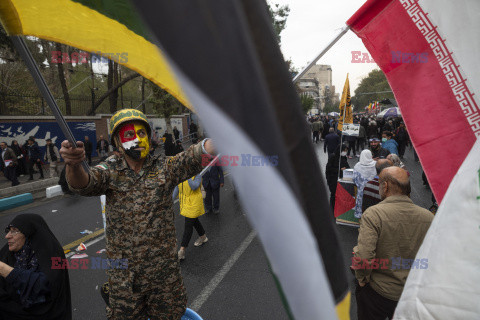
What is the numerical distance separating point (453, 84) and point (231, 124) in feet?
4.89

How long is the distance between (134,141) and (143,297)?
1.09 metres

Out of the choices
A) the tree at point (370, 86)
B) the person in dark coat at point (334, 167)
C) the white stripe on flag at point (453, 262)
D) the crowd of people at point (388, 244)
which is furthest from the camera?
the tree at point (370, 86)

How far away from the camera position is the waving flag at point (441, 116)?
78 centimetres

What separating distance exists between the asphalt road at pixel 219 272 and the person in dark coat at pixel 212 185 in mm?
297

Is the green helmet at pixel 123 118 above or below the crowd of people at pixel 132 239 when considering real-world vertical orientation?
above

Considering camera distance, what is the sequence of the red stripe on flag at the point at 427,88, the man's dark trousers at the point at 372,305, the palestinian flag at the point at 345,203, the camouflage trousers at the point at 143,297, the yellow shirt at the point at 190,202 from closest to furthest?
1. the red stripe on flag at the point at 427,88
2. the camouflage trousers at the point at 143,297
3. the man's dark trousers at the point at 372,305
4. the yellow shirt at the point at 190,202
5. the palestinian flag at the point at 345,203

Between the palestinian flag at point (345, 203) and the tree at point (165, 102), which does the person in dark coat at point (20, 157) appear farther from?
the palestinian flag at point (345, 203)

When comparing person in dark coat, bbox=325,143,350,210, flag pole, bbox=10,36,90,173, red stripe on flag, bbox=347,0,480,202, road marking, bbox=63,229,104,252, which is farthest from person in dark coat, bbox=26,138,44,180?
red stripe on flag, bbox=347,0,480,202

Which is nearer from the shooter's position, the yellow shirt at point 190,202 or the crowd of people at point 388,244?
the crowd of people at point 388,244

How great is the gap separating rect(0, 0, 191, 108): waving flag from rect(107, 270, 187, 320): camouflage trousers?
1.27 metres

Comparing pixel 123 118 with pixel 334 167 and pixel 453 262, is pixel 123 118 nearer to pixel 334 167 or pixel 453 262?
pixel 453 262

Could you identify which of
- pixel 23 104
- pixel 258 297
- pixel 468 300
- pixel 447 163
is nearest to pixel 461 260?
pixel 468 300

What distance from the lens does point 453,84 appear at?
140 centimetres

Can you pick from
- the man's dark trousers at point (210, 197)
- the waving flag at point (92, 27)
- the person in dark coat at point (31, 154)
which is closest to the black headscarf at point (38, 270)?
the waving flag at point (92, 27)
